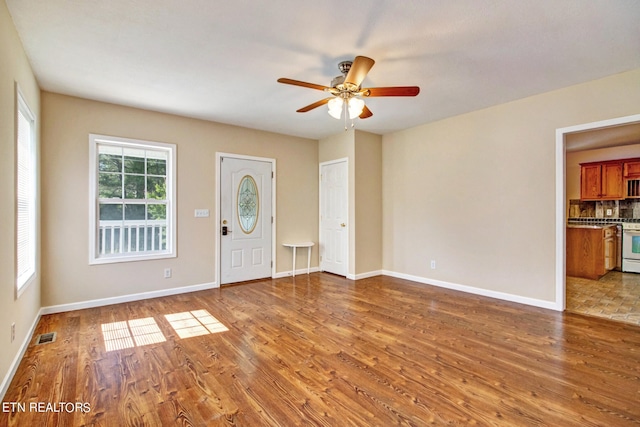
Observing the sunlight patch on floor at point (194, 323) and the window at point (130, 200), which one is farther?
the window at point (130, 200)

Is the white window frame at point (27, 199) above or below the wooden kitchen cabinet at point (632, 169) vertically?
below

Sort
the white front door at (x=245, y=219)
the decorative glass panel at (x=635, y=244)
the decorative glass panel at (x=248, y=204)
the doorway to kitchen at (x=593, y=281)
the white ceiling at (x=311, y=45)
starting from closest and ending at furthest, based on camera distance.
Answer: the white ceiling at (x=311, y=45)
the doorway to kitchen at (x=593, y=281)
the white front door at (x=245, y=219)
the decorative glass panel at (x=248, y=204)
the decorative glass panel at (x=635, y=244)

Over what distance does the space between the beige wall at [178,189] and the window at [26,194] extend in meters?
0.37

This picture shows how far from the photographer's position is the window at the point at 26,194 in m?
2.82

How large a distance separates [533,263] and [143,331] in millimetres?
4543

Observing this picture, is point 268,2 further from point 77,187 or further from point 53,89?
point 77,187

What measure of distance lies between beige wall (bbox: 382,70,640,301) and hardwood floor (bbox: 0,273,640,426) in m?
0.65

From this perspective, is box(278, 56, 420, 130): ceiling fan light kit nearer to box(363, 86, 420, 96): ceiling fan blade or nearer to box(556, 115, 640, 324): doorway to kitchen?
box(363, 86, 420, 96): ceiling fan blade

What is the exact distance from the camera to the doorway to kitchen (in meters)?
3.46

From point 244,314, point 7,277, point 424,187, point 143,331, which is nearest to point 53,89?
point 7,277

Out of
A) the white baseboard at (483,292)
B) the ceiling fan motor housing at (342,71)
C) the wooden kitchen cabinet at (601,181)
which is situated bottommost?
the white baseboard at (483,292)

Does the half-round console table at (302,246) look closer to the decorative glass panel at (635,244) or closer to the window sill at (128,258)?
the window sill at (128,258)

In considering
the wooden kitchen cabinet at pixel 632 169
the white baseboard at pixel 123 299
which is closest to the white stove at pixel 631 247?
the wooden kitchen cabinet at pixel 632 169

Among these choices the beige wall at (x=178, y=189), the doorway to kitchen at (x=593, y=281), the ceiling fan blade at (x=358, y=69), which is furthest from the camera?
the beige wall at (x=178, y=189)
